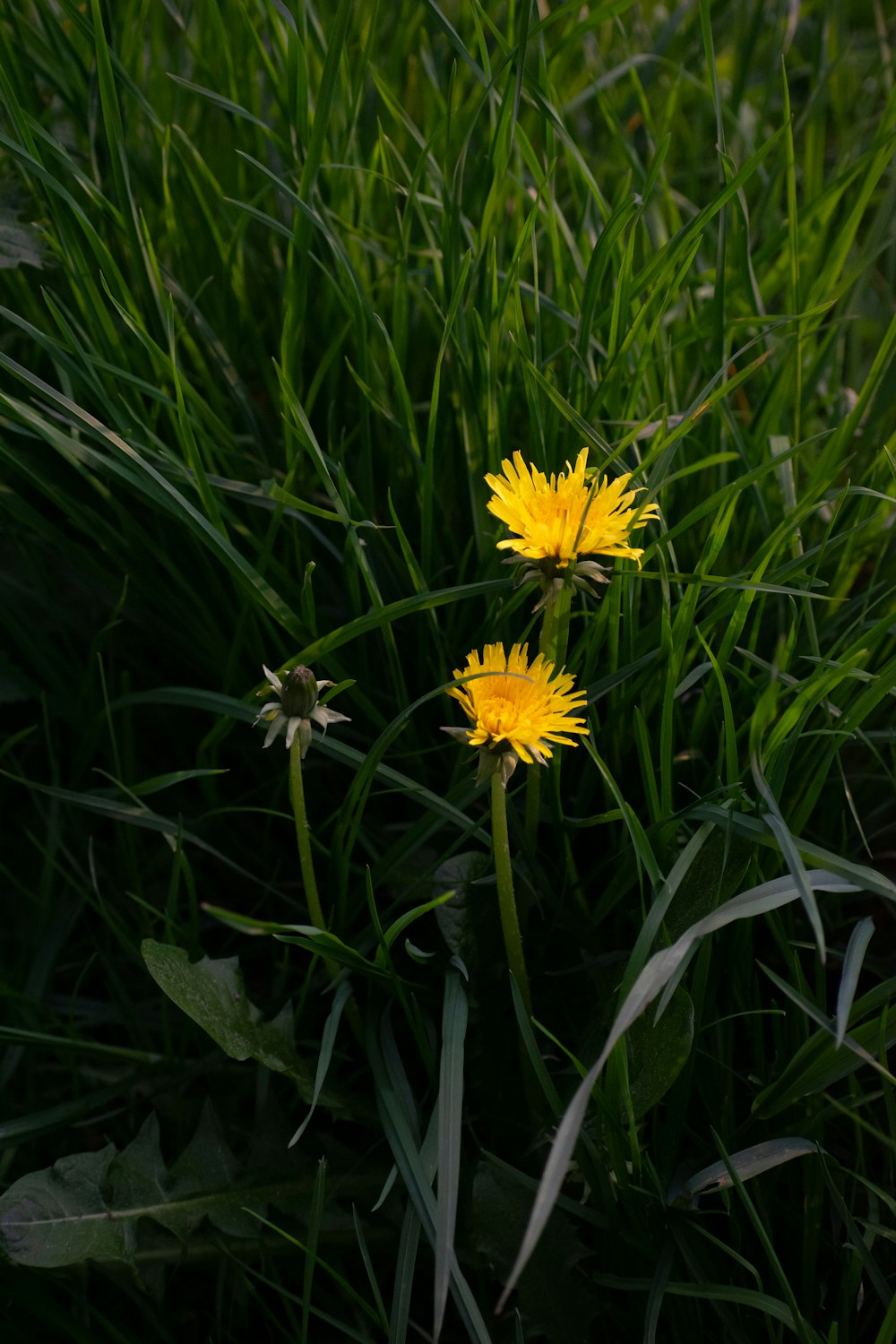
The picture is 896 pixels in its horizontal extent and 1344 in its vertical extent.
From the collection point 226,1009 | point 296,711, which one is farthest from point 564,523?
point 226,1009

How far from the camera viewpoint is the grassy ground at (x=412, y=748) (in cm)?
88

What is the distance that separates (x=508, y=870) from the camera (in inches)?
33.4

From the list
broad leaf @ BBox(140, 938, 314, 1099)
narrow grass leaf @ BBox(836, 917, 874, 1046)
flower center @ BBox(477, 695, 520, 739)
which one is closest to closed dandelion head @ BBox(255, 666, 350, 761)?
flower center @ BBox(477, 695, 520, 739)

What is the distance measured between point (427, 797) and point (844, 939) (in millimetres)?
478

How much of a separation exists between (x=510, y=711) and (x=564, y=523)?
0.15 m

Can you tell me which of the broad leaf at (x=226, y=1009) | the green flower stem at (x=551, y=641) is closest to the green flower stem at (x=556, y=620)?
the green flower stem at (x=551, y=641)

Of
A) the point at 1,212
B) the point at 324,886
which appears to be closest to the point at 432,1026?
the point at 324,886

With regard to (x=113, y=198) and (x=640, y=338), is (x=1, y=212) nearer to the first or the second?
(x=113, y=198)

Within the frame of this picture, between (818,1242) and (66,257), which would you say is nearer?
(818,1242)

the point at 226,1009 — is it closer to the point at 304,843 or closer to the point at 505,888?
the point at 304,843

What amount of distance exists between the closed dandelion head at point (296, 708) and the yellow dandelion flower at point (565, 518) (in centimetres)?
18

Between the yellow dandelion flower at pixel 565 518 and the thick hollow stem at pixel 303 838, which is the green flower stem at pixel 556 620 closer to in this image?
the yellow dandelion flower at pixel 565 518

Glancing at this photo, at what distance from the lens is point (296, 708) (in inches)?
32.2

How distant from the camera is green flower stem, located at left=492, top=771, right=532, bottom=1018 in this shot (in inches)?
31.8
